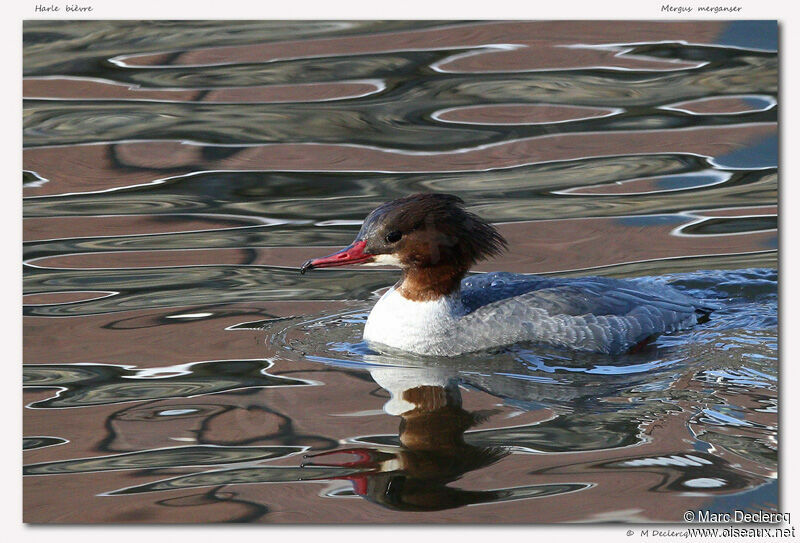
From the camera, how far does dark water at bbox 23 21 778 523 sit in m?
5.37

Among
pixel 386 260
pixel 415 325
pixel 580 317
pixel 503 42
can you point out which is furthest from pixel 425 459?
pixel 503 42

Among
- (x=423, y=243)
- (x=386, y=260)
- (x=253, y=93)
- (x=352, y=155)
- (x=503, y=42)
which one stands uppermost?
(x=503, y=42)

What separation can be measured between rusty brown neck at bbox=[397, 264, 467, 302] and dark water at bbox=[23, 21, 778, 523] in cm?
47

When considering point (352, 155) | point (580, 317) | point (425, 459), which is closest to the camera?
point (425, 459)

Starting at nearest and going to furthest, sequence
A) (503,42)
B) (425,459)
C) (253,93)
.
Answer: (425,459), (503,42), (253,93)

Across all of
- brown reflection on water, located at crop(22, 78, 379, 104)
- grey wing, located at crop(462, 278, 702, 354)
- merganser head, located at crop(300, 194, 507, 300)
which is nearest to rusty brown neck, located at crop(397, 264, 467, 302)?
merganser head, located at crop(300, 194, 507, 300)

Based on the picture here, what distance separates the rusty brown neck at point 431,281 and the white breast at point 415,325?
40 mm

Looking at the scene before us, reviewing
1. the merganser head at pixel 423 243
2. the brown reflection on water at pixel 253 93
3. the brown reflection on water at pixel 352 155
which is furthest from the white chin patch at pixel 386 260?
the brown reflection on water at pixel 253 93

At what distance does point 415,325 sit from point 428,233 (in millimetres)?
574

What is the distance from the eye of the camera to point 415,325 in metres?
7.16

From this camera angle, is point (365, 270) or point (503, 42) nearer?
point (365, 270)

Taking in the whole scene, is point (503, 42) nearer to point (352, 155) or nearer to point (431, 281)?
point (352, 155)

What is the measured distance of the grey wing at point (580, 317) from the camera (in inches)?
283

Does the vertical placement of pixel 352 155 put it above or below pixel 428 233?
above
